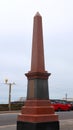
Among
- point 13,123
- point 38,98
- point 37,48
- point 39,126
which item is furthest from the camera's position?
point 13,123

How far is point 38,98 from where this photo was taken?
12023mm

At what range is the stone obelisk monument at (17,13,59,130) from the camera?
11.7 meters

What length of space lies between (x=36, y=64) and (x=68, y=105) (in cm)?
3521

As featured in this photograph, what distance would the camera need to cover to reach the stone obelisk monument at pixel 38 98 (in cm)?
1172

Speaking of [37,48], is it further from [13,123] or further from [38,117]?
[13,123]

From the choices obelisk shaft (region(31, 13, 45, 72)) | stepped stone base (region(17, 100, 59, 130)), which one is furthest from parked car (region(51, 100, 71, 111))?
stepped stone base (region(17, 100, 59, 130))

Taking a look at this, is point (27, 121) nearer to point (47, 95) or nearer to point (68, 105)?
point (47, 95)

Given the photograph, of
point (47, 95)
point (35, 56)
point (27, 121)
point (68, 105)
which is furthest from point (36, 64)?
point (68, 105)

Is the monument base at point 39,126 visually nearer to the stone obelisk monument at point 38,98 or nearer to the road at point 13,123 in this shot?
the stone obelisk monument at point 38,98

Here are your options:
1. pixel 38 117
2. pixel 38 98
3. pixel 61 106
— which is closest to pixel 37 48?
pixel 38 98

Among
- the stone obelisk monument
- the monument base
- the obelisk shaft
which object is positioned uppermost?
the obelisk shaft

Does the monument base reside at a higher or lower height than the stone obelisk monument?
lower

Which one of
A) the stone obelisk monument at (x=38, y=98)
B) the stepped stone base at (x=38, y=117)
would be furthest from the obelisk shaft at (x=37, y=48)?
the stepped stone base at (x=38, y=117)

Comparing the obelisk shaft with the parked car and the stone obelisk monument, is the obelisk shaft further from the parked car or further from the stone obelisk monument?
the parked car
